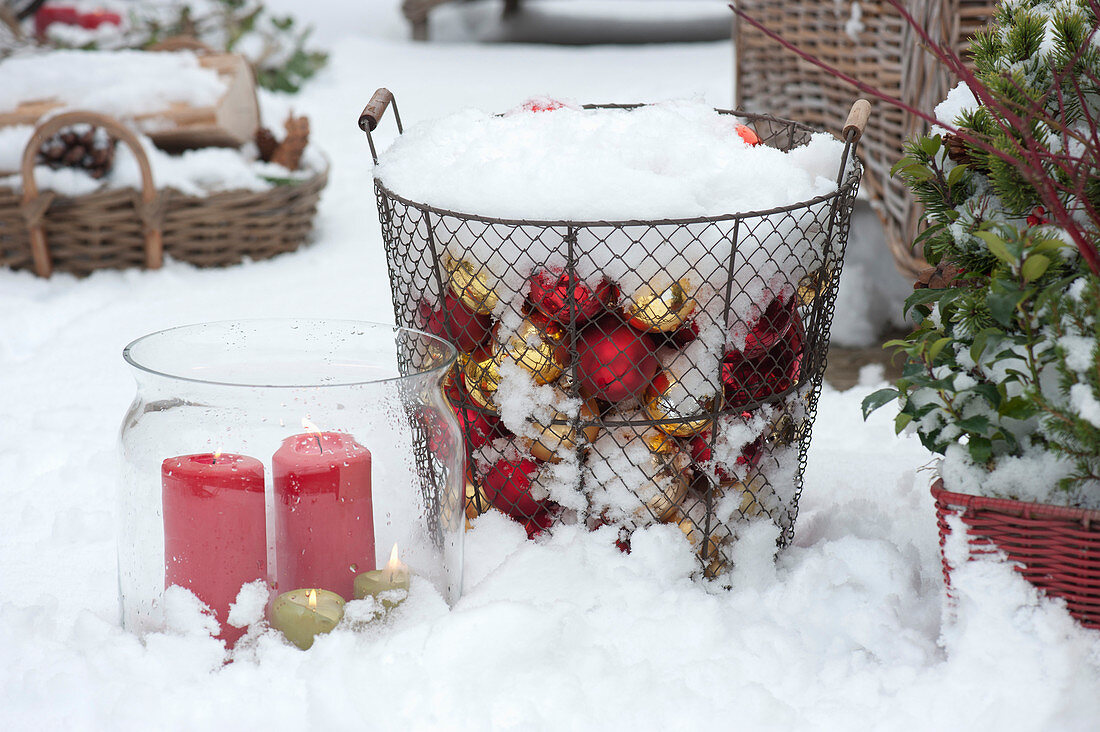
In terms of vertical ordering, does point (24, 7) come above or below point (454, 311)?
above

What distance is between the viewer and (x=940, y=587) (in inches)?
36.9

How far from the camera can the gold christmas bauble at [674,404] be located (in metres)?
0.93

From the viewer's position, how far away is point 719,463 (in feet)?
3.15

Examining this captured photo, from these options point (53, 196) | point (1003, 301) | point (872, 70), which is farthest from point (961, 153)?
point (53, 196)

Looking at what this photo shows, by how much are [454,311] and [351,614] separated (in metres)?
0.30

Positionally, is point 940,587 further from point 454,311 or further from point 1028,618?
point 454,311

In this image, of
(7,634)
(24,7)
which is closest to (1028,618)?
(7,634)

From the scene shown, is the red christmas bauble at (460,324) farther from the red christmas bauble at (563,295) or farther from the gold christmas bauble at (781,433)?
the gold christmas bauble at (781,433)

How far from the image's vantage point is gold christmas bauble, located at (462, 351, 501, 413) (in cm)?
95

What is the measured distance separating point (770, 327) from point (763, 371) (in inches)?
2.0

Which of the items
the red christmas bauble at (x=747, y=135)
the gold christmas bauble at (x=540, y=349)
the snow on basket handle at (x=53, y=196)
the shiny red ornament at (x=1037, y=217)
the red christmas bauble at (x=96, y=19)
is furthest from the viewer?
the red christmas bauble at (x=96, y=19)

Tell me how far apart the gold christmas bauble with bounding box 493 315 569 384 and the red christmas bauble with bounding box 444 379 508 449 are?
0.09 m

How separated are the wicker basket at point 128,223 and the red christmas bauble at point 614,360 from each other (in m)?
1.42

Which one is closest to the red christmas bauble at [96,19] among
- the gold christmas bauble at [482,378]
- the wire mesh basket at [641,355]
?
the wire mesh basket at [641,355]
